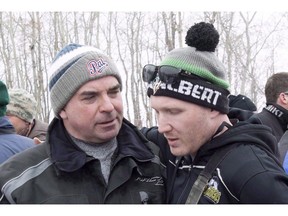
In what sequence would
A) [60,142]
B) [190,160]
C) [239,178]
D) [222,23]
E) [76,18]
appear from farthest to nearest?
[76,18] → [222,23] → [60,142] → [190,160] → [239,178]

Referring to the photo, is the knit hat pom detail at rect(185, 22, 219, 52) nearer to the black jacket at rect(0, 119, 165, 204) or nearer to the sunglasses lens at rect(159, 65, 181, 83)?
the sunglasses lens at rect(159, 65, 181, 83)

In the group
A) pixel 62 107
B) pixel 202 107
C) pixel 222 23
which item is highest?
pixel 202 107

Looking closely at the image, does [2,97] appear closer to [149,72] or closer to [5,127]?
[5,127]

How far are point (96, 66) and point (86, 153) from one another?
0.39m

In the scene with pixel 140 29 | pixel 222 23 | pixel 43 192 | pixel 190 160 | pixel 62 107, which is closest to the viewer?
pixel 43 192

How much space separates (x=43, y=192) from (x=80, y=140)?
1.09 feet

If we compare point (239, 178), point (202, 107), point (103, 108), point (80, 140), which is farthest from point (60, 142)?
point (239, 178)

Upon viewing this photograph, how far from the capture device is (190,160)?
166 cm

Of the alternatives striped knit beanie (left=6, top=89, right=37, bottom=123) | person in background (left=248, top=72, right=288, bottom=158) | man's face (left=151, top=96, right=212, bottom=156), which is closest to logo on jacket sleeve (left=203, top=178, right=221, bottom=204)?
man's face (left=151, top=96, right=212, bottom=156)

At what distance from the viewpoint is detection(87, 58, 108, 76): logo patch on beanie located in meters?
1.81

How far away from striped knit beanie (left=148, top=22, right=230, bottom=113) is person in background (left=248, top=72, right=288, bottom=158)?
153 centimetres

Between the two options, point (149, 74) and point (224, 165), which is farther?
point (149, 74)

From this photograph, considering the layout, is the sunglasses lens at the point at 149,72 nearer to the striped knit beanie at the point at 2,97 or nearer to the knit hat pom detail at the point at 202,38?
the knit hat pom detail at the point at 202,38

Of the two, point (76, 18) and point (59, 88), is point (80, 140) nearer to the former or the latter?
point (59, 88)
